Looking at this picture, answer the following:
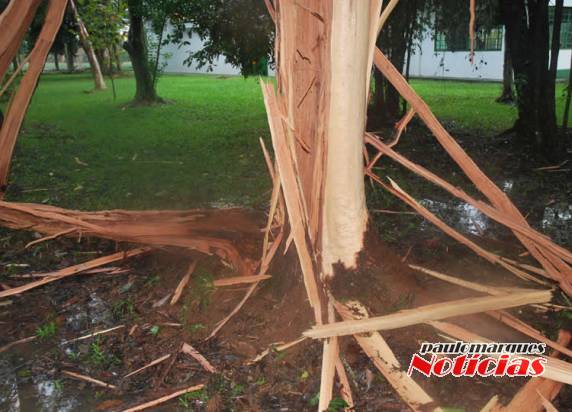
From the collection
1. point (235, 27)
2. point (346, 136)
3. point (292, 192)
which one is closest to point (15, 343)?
point (292, 192)

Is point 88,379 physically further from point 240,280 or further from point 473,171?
point 473,171

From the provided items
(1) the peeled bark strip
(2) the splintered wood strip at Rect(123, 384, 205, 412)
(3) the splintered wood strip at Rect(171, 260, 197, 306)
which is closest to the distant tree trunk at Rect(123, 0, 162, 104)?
(3) the splintered wood strip at Rect(171, 260, 197, 306)

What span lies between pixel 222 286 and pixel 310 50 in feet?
4.96

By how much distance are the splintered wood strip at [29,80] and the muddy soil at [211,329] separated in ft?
3.11

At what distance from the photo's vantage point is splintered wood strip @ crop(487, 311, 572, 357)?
8.49ft

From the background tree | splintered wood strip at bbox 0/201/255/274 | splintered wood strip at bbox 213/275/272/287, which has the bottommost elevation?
splintered wood strip at bbox 213/275/272/287

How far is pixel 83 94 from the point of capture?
1911 cm

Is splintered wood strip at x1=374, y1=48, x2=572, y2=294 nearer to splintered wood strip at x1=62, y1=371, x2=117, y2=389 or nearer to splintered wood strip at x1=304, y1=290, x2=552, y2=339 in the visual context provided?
splintered wood strip at x1=304, y1=290, x2=552, y2=339

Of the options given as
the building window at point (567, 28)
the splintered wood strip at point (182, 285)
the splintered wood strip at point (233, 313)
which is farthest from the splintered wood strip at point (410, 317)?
the building window at point (567, 28)

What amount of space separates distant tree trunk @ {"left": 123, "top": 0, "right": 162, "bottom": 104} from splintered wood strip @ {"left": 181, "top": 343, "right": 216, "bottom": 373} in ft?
40.0

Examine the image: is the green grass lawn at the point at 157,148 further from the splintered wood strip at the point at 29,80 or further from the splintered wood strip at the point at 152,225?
the splintered wood strip at the point at 29,80

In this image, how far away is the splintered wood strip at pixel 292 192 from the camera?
273 cm

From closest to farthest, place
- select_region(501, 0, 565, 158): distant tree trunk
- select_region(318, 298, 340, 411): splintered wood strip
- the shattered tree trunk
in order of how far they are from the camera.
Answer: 1. select_region(318, 298, 340, 411): splintered wood strip
2. the shattered tree trunk
3. select_region(501, 0, 565, 158): distant tree trunk

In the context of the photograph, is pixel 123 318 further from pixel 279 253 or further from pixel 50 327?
pixel 279 253
